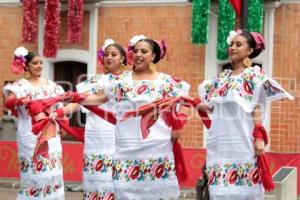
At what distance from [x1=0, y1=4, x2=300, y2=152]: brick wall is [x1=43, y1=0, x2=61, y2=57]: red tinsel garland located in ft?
1.13

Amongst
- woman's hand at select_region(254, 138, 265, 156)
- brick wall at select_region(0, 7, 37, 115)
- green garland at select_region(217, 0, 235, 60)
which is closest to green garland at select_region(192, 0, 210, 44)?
green garland at select_region(217, 0, 235, 60)

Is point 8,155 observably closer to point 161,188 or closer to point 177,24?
point 177,24

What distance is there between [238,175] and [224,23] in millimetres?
9028

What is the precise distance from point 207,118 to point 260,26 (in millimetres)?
8316

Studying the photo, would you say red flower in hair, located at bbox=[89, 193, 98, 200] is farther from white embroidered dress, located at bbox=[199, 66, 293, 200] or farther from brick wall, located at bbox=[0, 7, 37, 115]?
brick wall, located at bbox=[0, 7, 37, 115]

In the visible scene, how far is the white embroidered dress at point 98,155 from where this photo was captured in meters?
8.11

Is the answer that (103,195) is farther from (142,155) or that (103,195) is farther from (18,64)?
(142,155)

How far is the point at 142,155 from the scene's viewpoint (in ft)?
21.0

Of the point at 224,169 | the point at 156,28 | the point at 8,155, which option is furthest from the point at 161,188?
the point at 156,28

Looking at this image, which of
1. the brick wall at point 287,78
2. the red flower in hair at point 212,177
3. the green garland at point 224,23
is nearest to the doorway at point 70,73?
the green garland at point 224,23

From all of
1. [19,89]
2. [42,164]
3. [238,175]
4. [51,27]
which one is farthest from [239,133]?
[51,27]

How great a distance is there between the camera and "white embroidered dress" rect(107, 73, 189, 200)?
6.38m

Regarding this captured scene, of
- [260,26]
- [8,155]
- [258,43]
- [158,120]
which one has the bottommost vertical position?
[8,155]

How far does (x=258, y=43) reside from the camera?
248 inches
